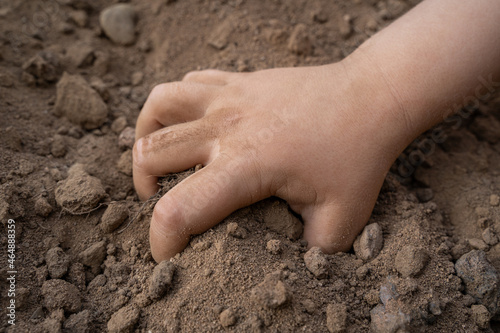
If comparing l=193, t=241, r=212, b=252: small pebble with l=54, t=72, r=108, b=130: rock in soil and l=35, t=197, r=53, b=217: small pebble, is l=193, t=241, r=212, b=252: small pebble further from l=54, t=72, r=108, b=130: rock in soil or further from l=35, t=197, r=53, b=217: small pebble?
l=54, t=72, r=108, b=130: rock in soil

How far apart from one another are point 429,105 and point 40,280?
153cm

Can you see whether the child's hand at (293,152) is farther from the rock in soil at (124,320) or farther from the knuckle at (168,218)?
the rock in soil at (124,320)

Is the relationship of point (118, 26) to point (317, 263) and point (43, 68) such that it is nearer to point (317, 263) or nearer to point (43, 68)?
point (43, 68)

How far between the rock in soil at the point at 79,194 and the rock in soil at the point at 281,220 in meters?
0.65

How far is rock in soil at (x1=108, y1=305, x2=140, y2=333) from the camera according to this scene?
1.23 metres

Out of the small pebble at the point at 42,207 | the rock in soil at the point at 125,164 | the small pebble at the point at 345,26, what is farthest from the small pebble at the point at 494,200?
the small pebble at the point at 42,207

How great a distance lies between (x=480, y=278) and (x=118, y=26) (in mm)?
2133

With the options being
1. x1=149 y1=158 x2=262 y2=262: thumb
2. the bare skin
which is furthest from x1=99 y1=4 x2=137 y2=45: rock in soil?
x1=149 y1=158 x2=262 y2=262: thumb

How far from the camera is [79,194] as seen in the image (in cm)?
150

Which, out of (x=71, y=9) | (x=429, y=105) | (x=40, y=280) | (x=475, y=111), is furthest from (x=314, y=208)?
(x=71, y=9)

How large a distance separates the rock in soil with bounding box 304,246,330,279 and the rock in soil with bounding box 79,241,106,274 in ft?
2.43

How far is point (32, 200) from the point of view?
4.89 feet

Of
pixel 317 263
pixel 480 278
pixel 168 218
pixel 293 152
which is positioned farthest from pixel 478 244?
pixel 168 218

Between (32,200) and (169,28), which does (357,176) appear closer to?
(32,200)
